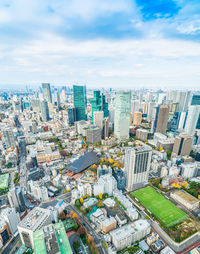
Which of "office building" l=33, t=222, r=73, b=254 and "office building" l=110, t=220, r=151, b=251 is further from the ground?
"office building" l=33, t=222, r=73, b=254

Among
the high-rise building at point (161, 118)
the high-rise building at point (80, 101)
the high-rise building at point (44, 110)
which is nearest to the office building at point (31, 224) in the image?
the high-rise building at point (161, 118)

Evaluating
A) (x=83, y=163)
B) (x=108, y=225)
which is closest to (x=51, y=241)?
(x=108, y=225)

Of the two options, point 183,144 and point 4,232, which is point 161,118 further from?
point 4,232

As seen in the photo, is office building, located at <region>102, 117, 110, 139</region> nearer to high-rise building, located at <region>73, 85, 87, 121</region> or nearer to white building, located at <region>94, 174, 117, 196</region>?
high-rise building, located at <region>73, 85, 87, 121</region>

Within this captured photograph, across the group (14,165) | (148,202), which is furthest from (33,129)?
(148,202)

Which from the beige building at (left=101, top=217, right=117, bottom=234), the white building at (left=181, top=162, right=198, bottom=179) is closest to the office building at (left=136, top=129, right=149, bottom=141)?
the white building at (left=181, top=162, right=198, bottom=179)

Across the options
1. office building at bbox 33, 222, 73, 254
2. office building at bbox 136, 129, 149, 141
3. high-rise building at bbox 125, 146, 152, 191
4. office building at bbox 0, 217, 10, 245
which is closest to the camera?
office building at bbox 33, 222, 73, 254

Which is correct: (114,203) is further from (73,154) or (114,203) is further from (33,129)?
(33,129)
